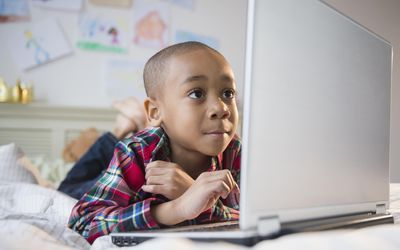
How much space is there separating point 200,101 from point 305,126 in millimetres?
273

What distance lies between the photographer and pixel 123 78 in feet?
9.32

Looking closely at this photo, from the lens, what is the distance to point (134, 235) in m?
0.64

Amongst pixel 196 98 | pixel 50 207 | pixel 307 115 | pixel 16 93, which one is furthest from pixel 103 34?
pixel 307 115

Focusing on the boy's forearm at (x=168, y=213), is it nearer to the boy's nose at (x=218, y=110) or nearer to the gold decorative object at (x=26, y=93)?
the boy's nose at (x=218, y=110)

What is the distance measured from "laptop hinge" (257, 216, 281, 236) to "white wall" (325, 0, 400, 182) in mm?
3099

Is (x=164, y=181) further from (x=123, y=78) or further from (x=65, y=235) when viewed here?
(x=123, y=78)

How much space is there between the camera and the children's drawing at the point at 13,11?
2.64 metres

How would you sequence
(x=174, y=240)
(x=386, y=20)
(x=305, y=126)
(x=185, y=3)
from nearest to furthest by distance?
(x=174, y=240) < (x=305, y=126) < (x=185, y=3) < (x=386, y=20)

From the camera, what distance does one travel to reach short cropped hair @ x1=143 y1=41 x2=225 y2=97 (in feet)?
2.95

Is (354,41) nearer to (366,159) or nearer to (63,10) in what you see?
(366,159)

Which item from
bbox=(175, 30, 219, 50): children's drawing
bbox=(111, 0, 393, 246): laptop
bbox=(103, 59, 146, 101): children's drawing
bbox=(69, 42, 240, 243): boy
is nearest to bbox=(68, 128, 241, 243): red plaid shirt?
bbox=(69, 42, 240, 243): boy

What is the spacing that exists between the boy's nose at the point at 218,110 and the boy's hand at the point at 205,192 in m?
0.15

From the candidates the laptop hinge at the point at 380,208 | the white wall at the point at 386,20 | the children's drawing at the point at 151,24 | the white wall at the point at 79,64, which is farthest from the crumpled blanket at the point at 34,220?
the white wall at the point at 386,20

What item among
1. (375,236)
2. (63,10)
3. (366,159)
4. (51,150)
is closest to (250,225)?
(375,236)
